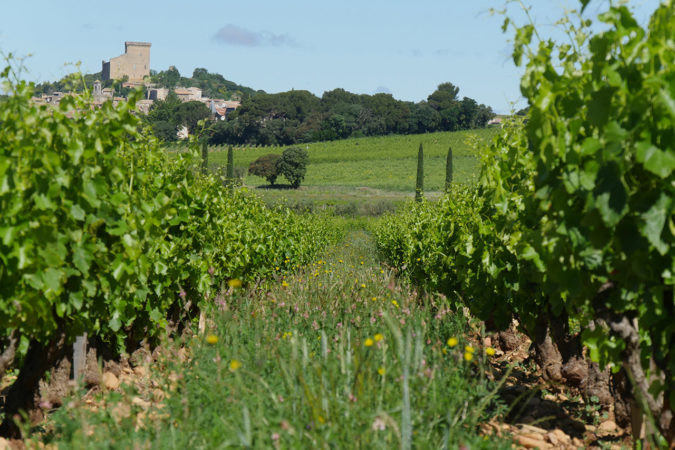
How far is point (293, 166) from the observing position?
62.7 metres

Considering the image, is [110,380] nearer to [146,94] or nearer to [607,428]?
[607,428]

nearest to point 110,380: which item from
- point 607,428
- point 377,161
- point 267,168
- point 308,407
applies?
point 308,407

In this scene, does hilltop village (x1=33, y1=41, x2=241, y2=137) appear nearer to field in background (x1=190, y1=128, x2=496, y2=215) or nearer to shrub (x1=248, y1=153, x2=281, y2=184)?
shrub (x1=248, y1=153, x2=281, y2=184)

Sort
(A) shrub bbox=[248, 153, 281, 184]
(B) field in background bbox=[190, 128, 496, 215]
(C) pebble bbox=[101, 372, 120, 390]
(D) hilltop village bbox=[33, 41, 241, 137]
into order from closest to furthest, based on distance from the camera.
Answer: (D) hilltop village bbox=[33, 41, 241, 137], (C) pebble bbox=[101, 372, 120, 390], (B) field in background bbox=[190, 128, 496, 215], (A) shrub bbox=[248, 153, 281, 184]

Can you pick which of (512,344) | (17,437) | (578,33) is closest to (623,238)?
(578,33)

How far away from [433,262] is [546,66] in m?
5.56

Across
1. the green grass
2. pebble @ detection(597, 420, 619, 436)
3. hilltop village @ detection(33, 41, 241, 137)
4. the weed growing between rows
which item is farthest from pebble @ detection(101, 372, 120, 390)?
the green grass

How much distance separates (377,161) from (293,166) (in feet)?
36.6

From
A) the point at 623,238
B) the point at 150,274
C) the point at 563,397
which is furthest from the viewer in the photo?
the point at 150,274

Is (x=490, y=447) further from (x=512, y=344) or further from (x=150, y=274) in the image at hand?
(x=512, y=344)

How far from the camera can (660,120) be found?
8.93 ft

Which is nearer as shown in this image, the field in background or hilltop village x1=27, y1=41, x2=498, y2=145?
the field in background

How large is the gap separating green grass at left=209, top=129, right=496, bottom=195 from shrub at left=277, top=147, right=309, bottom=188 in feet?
3.89

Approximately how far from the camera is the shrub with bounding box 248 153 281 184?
64.6 m
